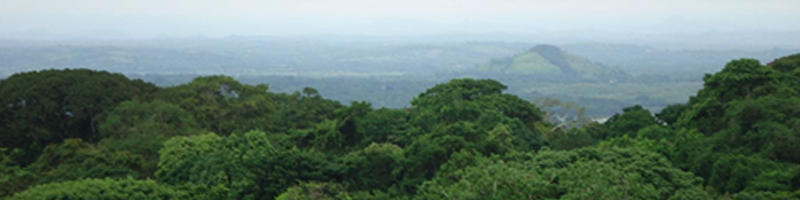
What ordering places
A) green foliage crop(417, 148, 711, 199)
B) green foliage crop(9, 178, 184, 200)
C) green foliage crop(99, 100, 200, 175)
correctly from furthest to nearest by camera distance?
green foliage crop(99, 100, 200, 175)
green foliage crop(9, 178, 184, 200)
green foliage crop(417, 148, 711, 199)

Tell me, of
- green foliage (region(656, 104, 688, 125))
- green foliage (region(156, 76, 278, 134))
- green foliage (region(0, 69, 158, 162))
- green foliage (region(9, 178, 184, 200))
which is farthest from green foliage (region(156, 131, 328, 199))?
green foliage (region(656, 104, 688, 125))

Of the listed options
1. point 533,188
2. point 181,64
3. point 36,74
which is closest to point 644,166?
point 533,188

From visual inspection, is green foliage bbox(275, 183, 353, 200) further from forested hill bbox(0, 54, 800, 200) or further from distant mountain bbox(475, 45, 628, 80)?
distant mountain bbox(475, 45, 628, 80)

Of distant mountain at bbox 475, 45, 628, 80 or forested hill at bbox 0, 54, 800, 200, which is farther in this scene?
distant mountain at bbox 475, 45, 628, 80

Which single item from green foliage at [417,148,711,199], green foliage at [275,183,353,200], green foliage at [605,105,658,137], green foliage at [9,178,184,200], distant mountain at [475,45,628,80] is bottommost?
distant mountain at [475,45,628,80]

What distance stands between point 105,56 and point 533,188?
17649 cm

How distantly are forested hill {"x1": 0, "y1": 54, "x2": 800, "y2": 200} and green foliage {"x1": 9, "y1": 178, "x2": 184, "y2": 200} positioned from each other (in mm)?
32

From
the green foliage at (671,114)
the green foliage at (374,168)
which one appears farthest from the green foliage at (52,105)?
the green foliage at (671,114)

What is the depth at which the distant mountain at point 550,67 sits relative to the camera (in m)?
142

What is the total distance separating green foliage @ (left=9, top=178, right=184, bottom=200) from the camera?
36.9 feet

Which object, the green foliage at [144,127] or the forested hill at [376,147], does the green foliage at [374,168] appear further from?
the green foliage at [144,127]

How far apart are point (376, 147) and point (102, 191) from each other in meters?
5.72

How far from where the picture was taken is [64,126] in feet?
66.3

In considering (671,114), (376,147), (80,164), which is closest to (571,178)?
(376,147)
